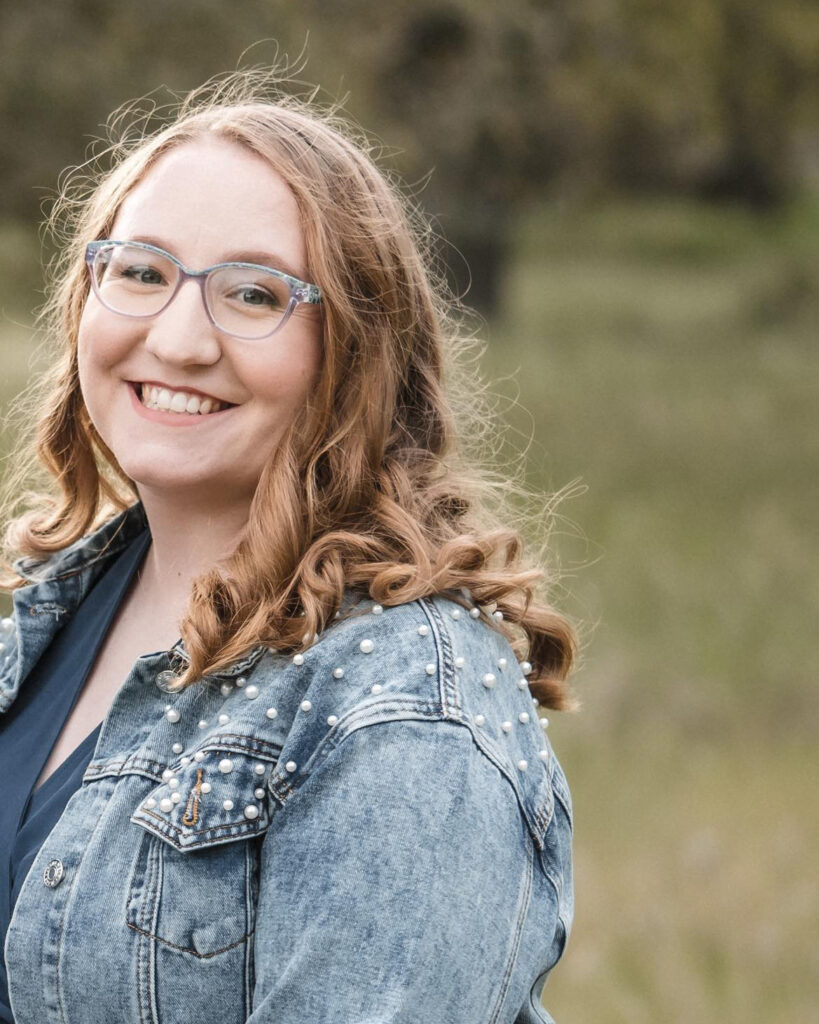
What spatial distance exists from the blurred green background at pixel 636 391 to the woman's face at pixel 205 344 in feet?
3.55

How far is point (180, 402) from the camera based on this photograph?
7.10 feet

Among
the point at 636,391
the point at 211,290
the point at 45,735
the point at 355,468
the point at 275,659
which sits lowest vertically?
the point at 636,391

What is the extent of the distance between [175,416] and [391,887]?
29.8 inches

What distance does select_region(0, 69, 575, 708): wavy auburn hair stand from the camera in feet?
6.77

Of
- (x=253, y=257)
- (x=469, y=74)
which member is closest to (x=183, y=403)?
(x=253, y=257)

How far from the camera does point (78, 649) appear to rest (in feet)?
7.91

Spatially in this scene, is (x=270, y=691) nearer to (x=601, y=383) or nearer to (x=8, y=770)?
(x=8, y=770)

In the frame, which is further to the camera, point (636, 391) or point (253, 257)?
point (636, 391)

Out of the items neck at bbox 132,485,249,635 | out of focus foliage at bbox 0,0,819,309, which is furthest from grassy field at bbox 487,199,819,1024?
out of focus foliage at bbox 0,0,819,309

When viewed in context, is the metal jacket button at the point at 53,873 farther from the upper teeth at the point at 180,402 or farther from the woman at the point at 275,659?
the upper teeth at the point at 180,402

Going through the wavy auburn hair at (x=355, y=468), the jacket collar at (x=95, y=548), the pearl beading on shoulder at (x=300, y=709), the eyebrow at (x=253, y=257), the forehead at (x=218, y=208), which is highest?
the forehead at (x=218, y=208)

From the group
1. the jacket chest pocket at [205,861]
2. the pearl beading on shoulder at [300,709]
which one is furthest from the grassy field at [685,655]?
the jacket chest pocket at [205,861]

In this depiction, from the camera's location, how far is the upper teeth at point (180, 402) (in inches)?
85.0

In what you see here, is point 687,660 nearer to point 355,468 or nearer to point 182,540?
point 182,540
